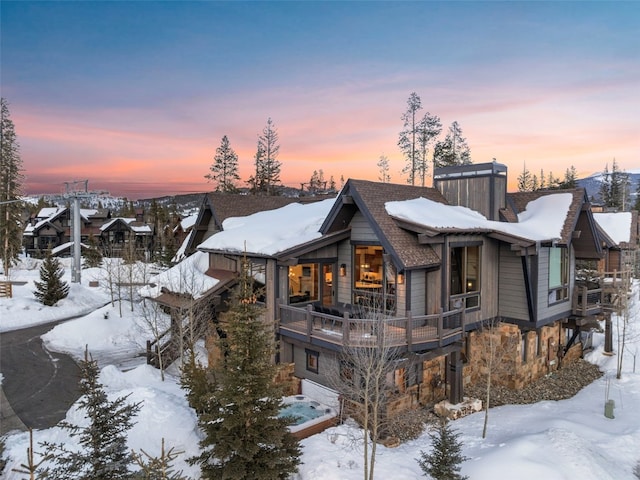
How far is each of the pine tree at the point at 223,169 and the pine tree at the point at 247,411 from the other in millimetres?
44893

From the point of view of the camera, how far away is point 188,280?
18.8 metres

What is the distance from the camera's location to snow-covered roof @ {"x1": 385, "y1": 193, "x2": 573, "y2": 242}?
1412cm

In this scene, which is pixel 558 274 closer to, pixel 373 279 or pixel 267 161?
pixel 373 279

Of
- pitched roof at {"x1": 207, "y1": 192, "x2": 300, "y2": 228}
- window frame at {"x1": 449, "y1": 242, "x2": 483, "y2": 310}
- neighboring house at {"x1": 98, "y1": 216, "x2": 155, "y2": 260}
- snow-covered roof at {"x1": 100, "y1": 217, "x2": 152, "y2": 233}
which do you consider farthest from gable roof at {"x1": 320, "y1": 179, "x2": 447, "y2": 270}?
snow-covered roof at {"x1": 100, "y1": 217, "x2": 152, "y2": 233}

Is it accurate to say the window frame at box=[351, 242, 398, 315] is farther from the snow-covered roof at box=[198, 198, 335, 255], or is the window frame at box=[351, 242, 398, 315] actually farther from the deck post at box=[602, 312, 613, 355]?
the deck post at box=[602, 312, 613, 355]

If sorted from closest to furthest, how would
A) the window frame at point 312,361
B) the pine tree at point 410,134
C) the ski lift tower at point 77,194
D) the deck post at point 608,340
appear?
1. the window frame at point 312,361
2. the deck post at point 608,340
3. the ski lift tower at point 77,194
4. the pine tree at point 410,134

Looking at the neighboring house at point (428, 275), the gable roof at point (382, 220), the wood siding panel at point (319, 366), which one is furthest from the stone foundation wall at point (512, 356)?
the wood siding panel at point (319, 366)

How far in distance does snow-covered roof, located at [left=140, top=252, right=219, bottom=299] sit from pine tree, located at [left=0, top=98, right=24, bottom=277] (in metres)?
32.0

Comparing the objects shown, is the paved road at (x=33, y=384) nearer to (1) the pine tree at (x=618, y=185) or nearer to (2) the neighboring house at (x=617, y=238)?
(2) the neighboring house at (x=617, y=238)

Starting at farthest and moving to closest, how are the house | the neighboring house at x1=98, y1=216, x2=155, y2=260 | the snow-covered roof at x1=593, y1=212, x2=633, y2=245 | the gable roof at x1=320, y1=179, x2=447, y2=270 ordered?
1. the neighboring house at x1=98, y1=216, x2=155, y2=260
2. the snow-covered roof at x1=593, y1=212, x2=633, y2=245
3. the house
4. the gable roof at x1=320, y1=179, x2=447, y2=270

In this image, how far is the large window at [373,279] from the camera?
46.4 feet

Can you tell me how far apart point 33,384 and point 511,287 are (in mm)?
20287

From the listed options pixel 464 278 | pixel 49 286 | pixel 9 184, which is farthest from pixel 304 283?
Result: pixel 9 184

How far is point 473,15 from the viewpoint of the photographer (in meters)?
20.4
